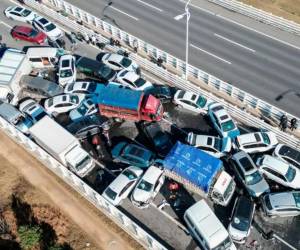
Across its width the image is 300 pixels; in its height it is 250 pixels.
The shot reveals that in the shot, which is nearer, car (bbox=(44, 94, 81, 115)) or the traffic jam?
the traffic jam

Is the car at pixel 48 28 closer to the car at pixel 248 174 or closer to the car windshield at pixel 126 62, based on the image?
→ the car windshield at pixel 126 62

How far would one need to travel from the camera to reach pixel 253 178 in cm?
3378

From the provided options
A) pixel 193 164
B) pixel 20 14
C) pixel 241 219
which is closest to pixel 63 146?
pixel 193 164

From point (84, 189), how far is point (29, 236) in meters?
5.56

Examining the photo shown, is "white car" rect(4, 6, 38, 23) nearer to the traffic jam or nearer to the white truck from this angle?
the traffic jam

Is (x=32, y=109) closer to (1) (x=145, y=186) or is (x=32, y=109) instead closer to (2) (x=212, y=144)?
(1) (x=145, y=186)

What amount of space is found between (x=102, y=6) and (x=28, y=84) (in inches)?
644

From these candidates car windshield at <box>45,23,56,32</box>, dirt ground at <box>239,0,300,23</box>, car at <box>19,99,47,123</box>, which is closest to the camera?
car at <box>19,99,47,123</box>

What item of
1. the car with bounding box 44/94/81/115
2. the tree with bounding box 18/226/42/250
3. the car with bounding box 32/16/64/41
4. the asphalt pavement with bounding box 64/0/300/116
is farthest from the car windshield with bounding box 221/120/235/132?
the car with bounding box 32/16/64/41

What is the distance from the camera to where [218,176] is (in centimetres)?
3325

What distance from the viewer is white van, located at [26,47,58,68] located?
44500 mm

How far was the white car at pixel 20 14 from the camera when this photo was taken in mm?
50188

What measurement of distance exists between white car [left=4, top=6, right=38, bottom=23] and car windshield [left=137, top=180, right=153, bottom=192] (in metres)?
27.3

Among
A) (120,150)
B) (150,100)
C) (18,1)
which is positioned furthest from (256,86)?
(18,1)
